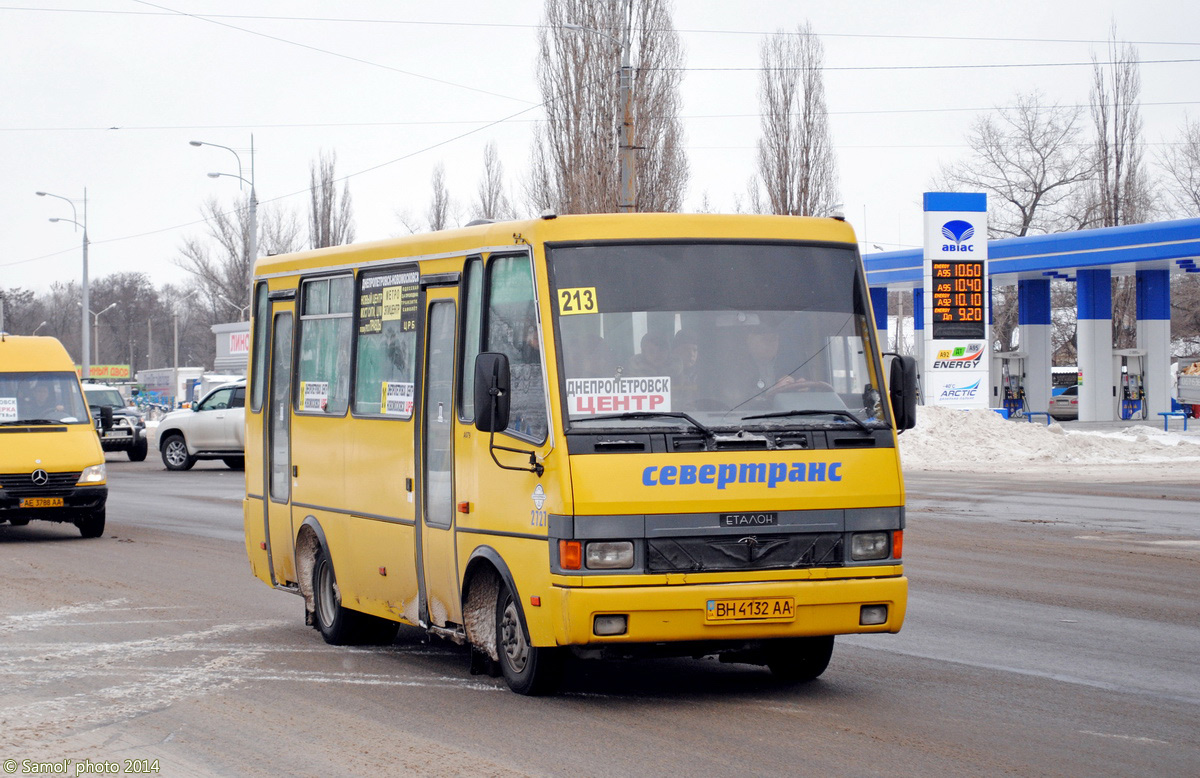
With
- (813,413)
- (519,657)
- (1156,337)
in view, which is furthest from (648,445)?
(1156,337)

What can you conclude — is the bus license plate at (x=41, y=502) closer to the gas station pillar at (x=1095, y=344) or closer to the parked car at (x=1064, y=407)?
the gas station pillar at (x=1095, y=344)

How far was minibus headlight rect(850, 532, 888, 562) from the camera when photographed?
734 cm

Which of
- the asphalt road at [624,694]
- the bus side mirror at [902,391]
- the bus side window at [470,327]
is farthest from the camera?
the bus side window at [470,327]

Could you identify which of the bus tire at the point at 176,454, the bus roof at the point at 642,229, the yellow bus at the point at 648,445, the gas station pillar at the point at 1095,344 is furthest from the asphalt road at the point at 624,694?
the gas station pillar at the point at 1095,344

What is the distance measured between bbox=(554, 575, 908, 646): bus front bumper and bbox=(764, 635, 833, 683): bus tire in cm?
59

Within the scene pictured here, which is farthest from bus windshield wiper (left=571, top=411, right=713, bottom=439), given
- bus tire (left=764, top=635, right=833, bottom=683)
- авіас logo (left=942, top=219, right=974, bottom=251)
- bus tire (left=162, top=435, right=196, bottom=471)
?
авіас logo (left=942, top=219, right=974, bottom=251)

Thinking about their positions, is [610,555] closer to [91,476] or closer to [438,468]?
[438,468]

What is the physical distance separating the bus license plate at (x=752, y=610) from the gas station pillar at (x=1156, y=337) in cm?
4141

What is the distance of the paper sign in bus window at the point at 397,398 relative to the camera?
28.4 feet

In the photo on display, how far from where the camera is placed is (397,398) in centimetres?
883

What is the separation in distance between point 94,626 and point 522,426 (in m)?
4.84

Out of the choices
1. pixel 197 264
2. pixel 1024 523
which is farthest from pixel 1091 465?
pixel 197 264

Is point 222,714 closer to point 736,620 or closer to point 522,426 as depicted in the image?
point 522,426

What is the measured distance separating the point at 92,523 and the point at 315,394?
8.74 meters
